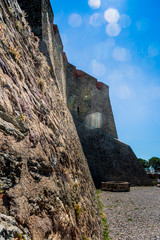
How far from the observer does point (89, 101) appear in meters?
23.1

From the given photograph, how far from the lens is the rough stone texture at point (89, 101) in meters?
21.2

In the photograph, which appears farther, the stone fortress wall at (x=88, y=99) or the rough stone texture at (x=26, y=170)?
the stone fortress wall at (x=88, y=99)

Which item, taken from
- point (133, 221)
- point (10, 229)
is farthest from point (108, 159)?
point (10, 229)

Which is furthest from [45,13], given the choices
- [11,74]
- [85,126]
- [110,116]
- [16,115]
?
[110,116]

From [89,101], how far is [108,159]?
9604 mm

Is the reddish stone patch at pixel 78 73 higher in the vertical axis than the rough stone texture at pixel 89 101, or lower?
higher

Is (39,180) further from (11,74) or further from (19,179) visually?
(11,74)

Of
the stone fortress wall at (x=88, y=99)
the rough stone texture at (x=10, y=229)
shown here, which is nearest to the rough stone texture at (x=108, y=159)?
the stone fortress wall at (x=88, y=99)

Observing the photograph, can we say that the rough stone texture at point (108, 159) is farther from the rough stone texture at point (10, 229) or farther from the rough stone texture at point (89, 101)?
the rough stone texture at point (10, 229)

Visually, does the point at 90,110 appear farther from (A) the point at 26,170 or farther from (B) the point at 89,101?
(A) the point at 26,170

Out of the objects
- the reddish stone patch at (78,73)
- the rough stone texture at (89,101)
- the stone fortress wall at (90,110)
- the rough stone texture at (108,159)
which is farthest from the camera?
the reddish stone patch at (78,73)

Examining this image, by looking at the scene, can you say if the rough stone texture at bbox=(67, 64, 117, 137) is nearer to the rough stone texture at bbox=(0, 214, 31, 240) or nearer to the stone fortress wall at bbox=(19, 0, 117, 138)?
the stone fortress wall at bbox=(19, 0, 117, 138)

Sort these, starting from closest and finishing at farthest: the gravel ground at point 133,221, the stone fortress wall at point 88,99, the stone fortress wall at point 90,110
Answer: the gravel ground at point 133,221 → the stone fortress wall at point 90,110 → the stone fortress wall at point 88,99

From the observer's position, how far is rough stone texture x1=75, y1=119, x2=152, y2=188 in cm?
1590
